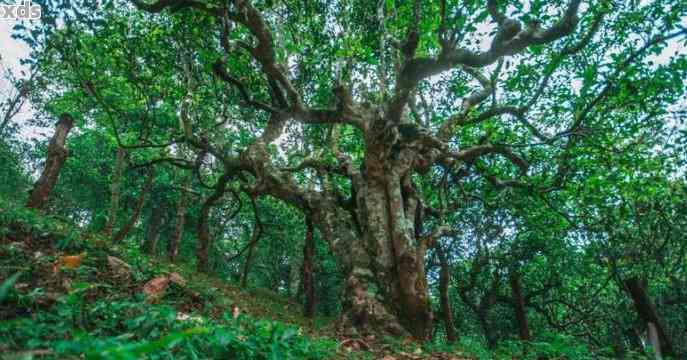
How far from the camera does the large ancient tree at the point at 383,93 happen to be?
665cm

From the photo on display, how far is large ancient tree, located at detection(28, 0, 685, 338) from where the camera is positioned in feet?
21.8

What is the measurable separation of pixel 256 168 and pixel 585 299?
18.5 m

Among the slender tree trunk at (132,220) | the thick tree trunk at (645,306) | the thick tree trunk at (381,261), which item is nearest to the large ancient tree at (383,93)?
the thick tree trunk at (381,261)

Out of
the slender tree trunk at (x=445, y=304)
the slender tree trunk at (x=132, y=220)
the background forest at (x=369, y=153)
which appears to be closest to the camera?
the background forest at (x=369, y=153)

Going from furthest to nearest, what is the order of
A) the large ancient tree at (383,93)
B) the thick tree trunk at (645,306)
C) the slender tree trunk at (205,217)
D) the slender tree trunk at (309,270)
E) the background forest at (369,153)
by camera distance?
1. the slender tree trunk at (309,270)
2. the thick tree trunk at (645,306)
3. the slender tree trunk at (205,217)
4. the large ancient tree at (383,93)
5. the background forest at (369,153)

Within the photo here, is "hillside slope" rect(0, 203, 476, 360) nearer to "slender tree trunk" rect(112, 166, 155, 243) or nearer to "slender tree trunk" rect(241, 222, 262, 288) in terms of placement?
"slender tree trunk" rect(241, 222, 262, 288)

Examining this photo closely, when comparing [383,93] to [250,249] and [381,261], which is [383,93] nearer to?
[381,261]

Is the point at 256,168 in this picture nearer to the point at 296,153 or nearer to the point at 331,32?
the point at 296,153

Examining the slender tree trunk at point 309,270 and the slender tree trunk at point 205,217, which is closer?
the slender tree trunk at point 205,217

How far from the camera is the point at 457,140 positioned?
423 inches

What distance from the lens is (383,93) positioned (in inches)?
306

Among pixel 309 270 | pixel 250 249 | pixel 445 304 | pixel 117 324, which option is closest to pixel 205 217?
pixel 250 249

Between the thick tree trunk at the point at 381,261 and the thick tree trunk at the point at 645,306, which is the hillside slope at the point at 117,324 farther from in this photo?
the thick tree trunk at the point at 645,306

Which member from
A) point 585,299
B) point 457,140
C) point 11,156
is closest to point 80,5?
point 457,140
